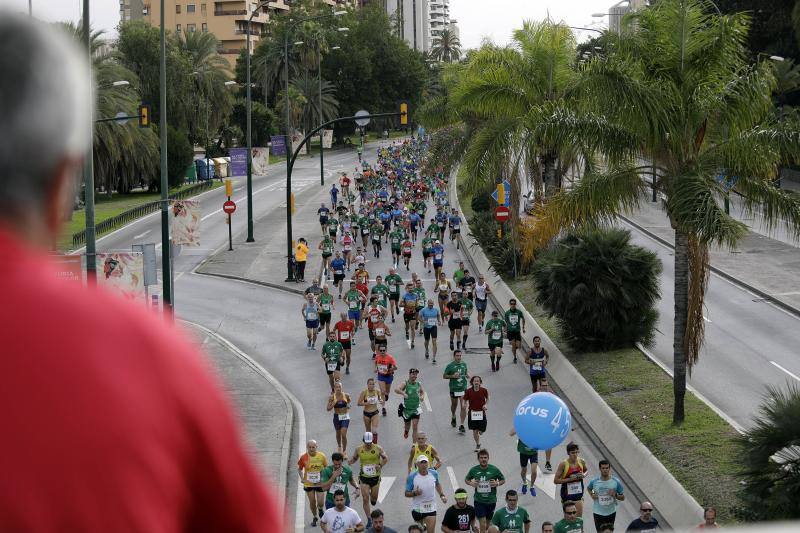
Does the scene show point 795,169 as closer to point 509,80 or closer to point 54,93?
point 509,80

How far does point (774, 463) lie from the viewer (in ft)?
42.5

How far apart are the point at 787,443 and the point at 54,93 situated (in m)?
13.0

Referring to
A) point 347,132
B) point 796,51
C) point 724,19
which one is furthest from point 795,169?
point 347,132

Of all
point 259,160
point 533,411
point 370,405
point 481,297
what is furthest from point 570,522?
point 259,160

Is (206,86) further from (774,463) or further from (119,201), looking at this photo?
(774,463)

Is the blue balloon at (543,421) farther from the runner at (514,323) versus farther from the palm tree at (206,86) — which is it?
the palm tree at (206,86)

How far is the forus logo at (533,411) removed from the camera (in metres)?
15.6

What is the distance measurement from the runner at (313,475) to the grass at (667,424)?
5162 mm

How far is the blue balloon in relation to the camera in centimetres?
1559

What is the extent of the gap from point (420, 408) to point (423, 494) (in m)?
7.94

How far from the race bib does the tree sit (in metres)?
3.29

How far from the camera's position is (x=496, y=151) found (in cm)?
3103

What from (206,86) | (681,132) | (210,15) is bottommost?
(681,132)

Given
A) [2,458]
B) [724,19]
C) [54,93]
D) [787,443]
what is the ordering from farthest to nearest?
[724,19], [787,443], [54,93], [2,458]
